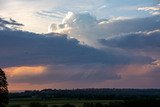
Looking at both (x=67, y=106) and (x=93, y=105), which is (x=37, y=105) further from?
(x=93, y=105)

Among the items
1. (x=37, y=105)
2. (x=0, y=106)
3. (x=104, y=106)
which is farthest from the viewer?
(x=104, y=106)

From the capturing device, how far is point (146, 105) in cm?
16100

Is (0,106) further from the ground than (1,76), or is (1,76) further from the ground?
(1,76)

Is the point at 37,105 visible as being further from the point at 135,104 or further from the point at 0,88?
the point at 0,88

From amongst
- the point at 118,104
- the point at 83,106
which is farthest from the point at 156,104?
the point at 83,106

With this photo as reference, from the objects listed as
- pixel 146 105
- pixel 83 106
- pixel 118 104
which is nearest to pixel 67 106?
pixel 83 106

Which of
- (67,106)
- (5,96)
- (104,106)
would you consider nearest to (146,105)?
(104,106)

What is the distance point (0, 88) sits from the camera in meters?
73.8

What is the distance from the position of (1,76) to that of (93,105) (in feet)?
295

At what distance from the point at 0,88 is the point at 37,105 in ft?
231

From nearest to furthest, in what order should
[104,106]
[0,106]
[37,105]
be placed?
[0,106] < [37,105] < [104,106]

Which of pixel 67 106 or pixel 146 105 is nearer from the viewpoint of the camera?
pixel 67 106

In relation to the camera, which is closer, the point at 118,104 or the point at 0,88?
the point at 0,88

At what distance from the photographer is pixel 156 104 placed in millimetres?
158625
